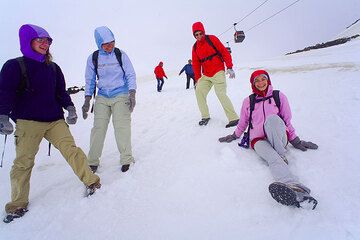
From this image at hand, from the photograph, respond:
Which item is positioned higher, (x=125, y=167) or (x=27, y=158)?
(x=27, y=158)

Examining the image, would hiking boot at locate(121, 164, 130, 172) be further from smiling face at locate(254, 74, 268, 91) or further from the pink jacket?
smiling face at locate(254, 74, 268, 91)

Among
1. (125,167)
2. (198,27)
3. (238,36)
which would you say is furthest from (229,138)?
(238,36)

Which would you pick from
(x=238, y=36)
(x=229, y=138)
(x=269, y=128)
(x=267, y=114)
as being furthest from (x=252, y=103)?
(x=238, y=36)

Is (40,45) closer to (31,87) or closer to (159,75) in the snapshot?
Answer: (31,87)

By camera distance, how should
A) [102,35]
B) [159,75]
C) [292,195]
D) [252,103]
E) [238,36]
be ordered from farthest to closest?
[238,36], [159,75], [102,35], [252,103], [292,195]

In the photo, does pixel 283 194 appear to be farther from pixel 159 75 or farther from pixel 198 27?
pixel 159 75

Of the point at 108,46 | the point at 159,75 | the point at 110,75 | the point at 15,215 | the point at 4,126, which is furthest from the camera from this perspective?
the point at 159,75

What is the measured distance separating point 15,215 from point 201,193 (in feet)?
7.92

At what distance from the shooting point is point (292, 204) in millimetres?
3168

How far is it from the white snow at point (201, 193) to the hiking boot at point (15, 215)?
8 cm

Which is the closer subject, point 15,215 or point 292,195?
point 292,195

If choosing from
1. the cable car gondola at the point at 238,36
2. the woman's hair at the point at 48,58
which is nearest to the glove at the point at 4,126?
the woman's hair at the point at 48,58

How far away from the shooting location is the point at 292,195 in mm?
3092

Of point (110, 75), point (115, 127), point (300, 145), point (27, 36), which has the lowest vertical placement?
point (300, 145)
